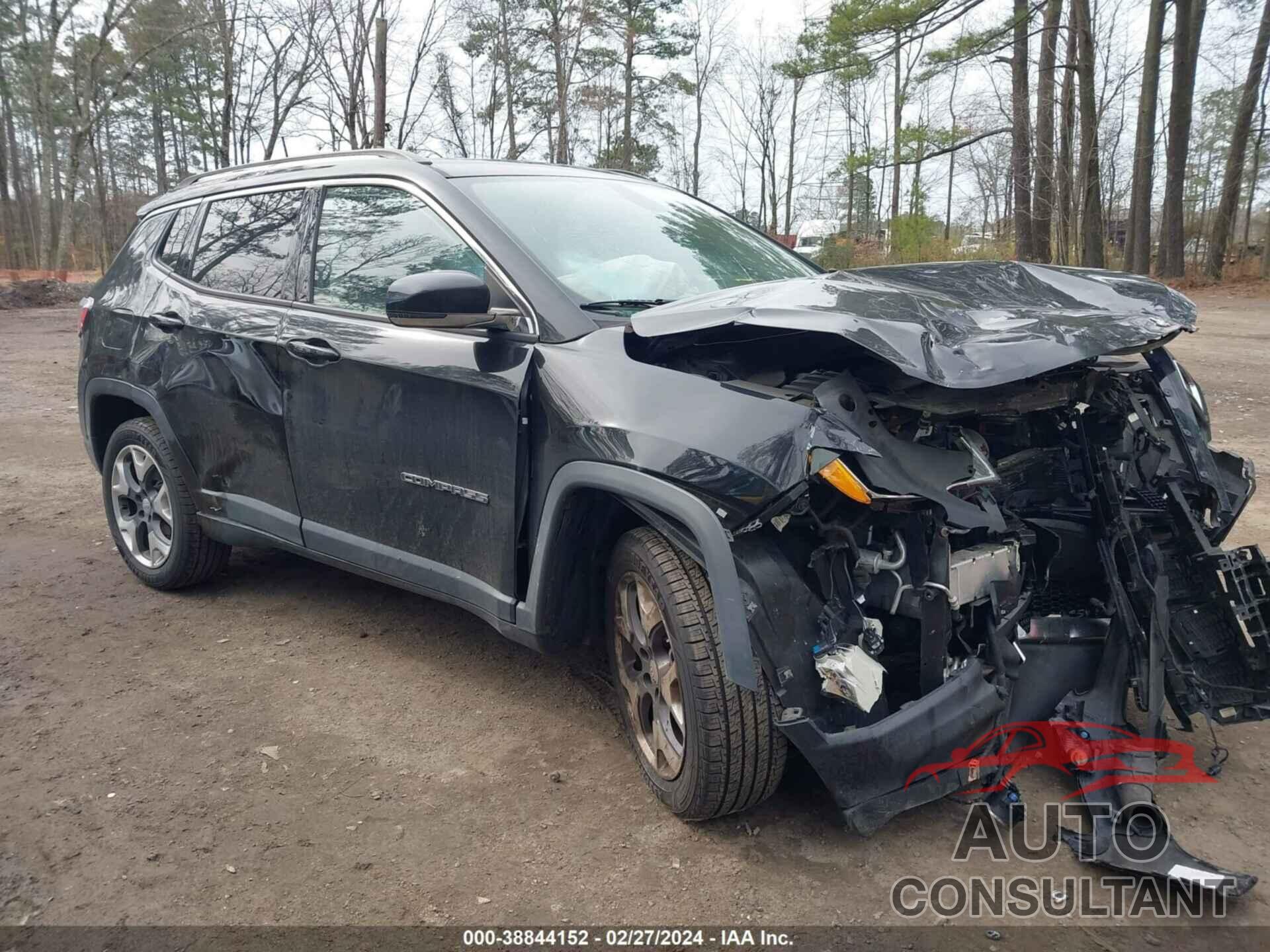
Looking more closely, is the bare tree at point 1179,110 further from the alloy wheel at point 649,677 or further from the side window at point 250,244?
the alloy wheel at point 649,677

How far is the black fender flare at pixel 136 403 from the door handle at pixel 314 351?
1022 millimetres

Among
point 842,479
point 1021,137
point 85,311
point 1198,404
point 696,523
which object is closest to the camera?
point 842,479

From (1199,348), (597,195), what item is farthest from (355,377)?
(1199,348)

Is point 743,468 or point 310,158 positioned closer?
point 743,468

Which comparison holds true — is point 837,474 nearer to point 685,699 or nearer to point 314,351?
point 685,699

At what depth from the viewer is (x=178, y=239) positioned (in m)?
4.48

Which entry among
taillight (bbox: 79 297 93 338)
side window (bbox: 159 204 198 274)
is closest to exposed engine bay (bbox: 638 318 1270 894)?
side window (bbox: 159 204 198 274)

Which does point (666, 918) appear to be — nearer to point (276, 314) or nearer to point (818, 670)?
point (818, 670)

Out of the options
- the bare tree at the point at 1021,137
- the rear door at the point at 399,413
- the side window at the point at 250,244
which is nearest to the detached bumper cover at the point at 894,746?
the rear door at the point at 399,413

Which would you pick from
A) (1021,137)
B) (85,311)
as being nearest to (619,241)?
(85,311)

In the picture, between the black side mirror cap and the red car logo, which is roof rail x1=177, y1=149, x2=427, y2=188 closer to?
the black side mirror cap

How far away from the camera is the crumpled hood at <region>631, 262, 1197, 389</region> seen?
233 centimetres

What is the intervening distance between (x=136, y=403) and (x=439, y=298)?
2.47 metres

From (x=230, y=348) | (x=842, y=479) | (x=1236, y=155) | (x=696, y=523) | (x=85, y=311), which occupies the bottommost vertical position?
(x=696, y=523)
